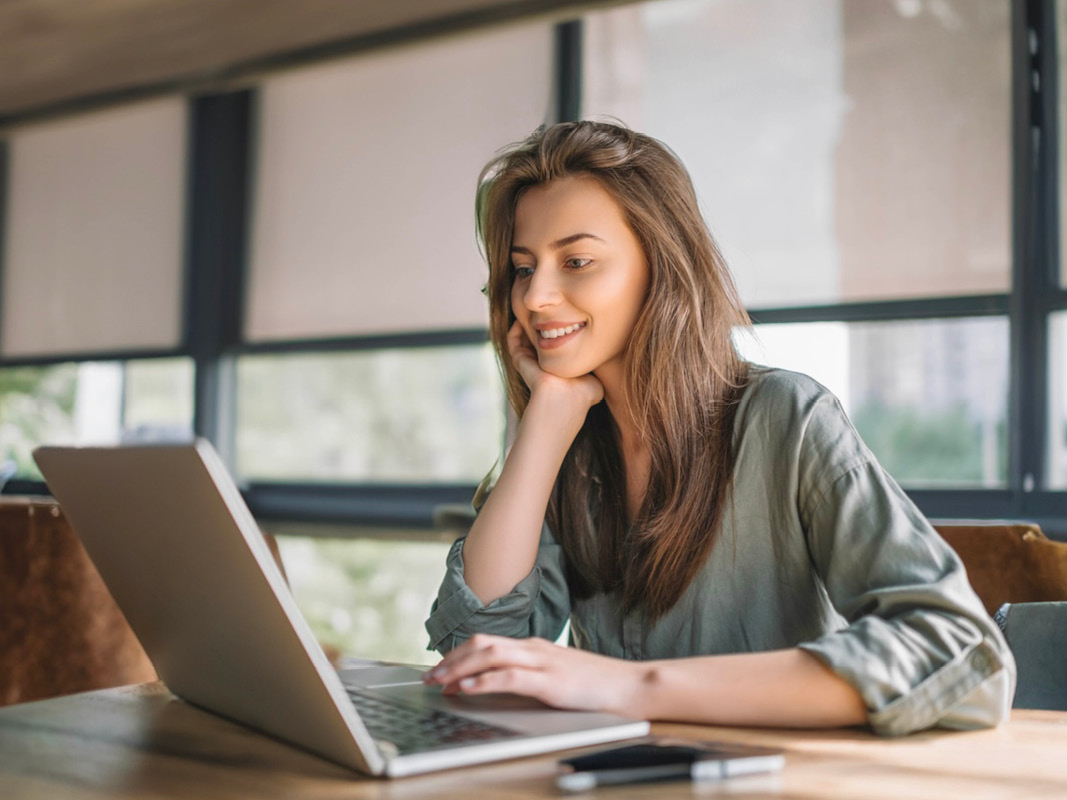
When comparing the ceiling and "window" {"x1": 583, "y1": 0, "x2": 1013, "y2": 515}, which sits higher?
the ceiling

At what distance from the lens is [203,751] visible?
0.96m

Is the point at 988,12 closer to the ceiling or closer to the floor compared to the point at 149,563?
closer to the ceiling

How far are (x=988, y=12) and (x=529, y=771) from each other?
3.27 meters

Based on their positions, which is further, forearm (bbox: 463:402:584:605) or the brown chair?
the brown chair

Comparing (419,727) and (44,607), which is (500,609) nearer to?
(419,727)

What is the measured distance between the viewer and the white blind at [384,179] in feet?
14.4

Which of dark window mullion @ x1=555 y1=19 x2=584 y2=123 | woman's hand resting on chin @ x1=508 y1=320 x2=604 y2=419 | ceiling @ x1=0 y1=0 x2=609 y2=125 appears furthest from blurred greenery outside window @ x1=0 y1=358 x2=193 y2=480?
woman's hand resting on chin @ x1=508 y1=320 x2=604 y2=419

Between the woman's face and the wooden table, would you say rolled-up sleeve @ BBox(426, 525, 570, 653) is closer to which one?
the woman's face

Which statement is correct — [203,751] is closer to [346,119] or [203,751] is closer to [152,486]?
[152,486]

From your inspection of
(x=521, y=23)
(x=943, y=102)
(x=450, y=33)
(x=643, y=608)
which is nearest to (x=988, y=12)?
(x=943, y=102)

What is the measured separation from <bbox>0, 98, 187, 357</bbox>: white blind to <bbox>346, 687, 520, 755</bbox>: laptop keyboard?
4.54m

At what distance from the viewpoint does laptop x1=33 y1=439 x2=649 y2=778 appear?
81 cm

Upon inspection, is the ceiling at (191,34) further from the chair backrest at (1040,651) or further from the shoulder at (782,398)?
the chair backrest at (1040,651)

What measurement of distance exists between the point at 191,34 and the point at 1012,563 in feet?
13.4
